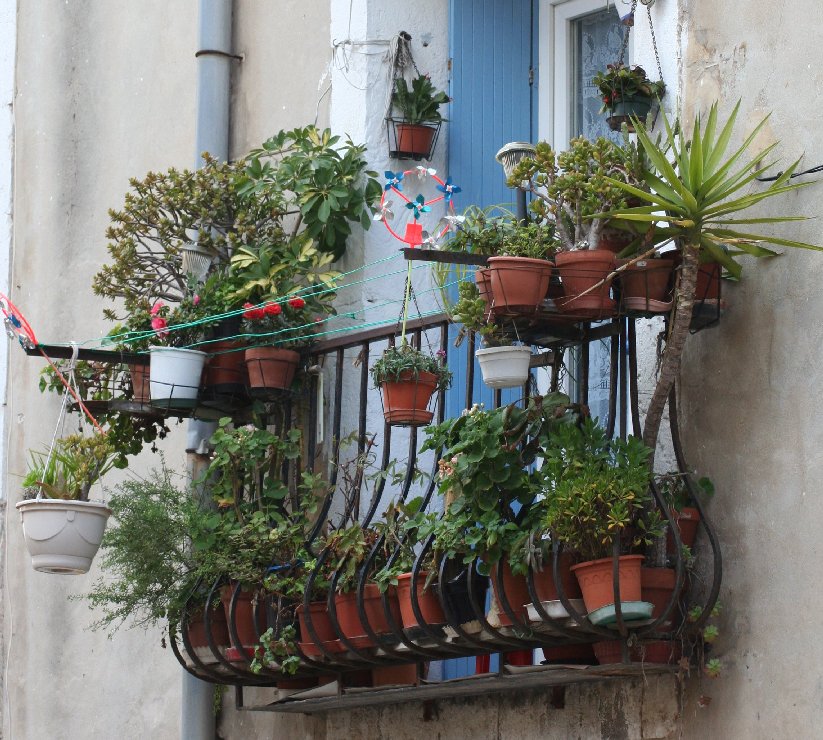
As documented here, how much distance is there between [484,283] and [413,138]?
70.3 inches

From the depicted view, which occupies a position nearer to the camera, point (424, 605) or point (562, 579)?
point (562, 579)

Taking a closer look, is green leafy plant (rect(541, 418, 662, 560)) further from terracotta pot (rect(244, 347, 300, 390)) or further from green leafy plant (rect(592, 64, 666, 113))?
terracotta pot (rect(244, 347, 300, 390))

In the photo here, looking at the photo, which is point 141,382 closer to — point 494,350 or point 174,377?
point 174,377

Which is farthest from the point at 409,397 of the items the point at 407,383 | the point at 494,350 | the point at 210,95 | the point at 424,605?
the point at 210,95

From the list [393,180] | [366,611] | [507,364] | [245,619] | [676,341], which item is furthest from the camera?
[393,180]

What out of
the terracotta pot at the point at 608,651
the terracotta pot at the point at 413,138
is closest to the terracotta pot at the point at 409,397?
the terracotta pot at the point at 608,651

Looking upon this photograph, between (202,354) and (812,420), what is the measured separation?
253 centimetres

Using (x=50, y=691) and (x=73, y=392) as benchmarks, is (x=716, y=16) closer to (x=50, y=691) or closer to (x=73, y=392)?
(x=73, y=392)

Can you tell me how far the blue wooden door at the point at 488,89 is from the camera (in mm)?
7344

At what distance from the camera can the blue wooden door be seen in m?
7.34

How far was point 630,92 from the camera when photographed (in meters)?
5.91

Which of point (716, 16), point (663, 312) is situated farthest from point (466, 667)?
point (716, 16)

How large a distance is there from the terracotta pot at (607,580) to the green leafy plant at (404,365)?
118cm

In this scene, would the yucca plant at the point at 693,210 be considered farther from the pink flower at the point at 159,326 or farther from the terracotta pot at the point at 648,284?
the pink flower at the point at 159,326
